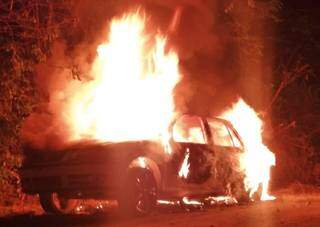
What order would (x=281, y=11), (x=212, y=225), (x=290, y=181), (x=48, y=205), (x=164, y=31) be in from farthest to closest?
(x=281, y=11)
(x=290, y=181)
(x=164, y=31)
(x=48, y=205)
(x=212, y=225)

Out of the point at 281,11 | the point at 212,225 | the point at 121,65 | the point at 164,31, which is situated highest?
the point at 281,11

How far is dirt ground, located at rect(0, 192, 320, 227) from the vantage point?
9328 mm

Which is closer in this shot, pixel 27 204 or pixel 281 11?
pixel 27 204

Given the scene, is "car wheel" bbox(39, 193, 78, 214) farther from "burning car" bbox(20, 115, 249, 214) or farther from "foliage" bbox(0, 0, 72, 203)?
"foliage" bbox(0, 0, 72, 203)

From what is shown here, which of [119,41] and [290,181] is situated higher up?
[119,41]

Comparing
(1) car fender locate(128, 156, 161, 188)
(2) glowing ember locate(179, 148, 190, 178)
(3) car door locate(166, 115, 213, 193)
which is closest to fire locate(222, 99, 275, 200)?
(3) car door locate(166, 115, 213, 193)

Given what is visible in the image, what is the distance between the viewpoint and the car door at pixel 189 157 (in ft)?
35.9

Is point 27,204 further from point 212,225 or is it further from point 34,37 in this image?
point 212,225

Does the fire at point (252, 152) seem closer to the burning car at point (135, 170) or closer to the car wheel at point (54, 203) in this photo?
the burning car at point (135, 170)

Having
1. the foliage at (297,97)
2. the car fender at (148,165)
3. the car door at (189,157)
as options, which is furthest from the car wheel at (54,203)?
the foliage at (297,97)

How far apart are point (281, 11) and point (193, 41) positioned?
6.31m

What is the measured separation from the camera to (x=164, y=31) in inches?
599

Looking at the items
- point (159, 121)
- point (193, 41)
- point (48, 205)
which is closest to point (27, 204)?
point (48, 205)

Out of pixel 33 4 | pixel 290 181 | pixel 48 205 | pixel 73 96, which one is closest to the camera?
pixel 33 4
